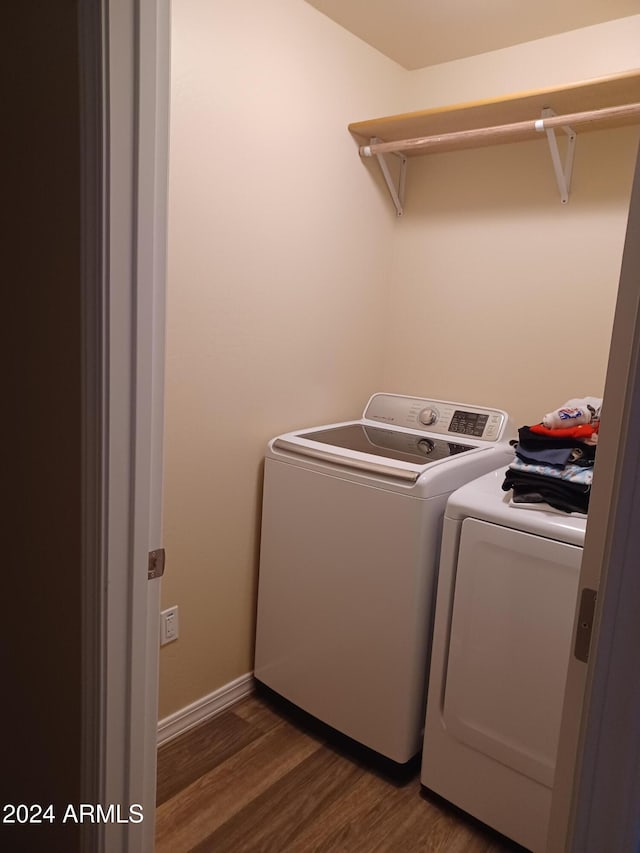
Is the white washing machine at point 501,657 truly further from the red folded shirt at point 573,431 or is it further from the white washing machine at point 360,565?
the red folded shirt at point 573,431

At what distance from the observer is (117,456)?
1.02 m

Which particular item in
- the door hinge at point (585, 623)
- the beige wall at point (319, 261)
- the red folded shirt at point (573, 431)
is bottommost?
the door hinge at point (585, 623)

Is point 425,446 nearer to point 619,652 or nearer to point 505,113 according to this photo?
point 505,113

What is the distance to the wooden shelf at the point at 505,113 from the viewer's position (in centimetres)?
182

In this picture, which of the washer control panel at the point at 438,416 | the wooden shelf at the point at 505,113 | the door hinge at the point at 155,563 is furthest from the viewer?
the washer control panel at the point at 438,416

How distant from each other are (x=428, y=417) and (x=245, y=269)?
0.91 metres

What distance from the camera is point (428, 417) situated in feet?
7.95

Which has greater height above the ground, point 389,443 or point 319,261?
point 319,261

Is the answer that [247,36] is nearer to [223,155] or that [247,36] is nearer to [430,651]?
[223,155]

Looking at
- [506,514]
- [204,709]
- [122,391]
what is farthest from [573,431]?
[204,709]

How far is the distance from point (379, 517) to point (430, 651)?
0.44 meters

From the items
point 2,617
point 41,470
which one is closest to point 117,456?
point 41,470

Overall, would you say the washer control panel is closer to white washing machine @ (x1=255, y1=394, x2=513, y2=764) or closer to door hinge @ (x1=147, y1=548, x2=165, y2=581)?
white washing machine @ (x1=255, y1=394, x2=513, y2=764)

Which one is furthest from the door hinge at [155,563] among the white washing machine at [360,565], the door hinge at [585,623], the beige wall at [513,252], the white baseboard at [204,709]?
the beige wall at [513,252]
